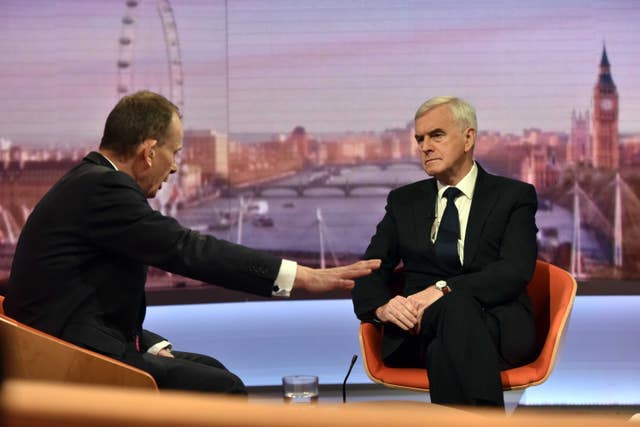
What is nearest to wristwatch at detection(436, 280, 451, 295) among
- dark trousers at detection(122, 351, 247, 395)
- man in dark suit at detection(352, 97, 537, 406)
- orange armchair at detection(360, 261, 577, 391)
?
man in dark suit at detection(352, 97, 537, 406)

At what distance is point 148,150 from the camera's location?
2.16 meters

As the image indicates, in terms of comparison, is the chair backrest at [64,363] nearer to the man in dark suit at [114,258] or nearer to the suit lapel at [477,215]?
the man in dark suit at [114,258]

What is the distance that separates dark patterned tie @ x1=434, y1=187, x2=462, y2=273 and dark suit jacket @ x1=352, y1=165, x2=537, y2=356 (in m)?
0.03

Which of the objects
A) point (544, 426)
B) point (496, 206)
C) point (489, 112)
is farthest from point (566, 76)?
point (544, 426)

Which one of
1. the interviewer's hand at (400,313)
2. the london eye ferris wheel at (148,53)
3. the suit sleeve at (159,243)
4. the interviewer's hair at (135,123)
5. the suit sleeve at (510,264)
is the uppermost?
the london eye ferris wheel at (148,53)

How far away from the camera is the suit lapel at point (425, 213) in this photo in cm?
297

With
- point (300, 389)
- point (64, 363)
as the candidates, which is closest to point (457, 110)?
point (300, 389)

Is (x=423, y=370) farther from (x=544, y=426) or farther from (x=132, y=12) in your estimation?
(x=132, y=12)

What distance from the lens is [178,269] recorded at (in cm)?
198

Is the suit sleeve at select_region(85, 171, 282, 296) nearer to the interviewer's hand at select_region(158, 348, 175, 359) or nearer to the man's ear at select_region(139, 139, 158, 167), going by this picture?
the man's ear at select_region(139, 139, 158, 167)

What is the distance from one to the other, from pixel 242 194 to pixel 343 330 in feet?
4.84

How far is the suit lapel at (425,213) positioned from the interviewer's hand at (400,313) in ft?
0.90

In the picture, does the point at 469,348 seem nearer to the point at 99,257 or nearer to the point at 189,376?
the point at 189,376

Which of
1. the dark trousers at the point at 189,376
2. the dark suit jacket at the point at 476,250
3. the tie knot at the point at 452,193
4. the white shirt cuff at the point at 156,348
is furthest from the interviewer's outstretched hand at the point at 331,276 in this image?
the tie knot at the point at 452,193
